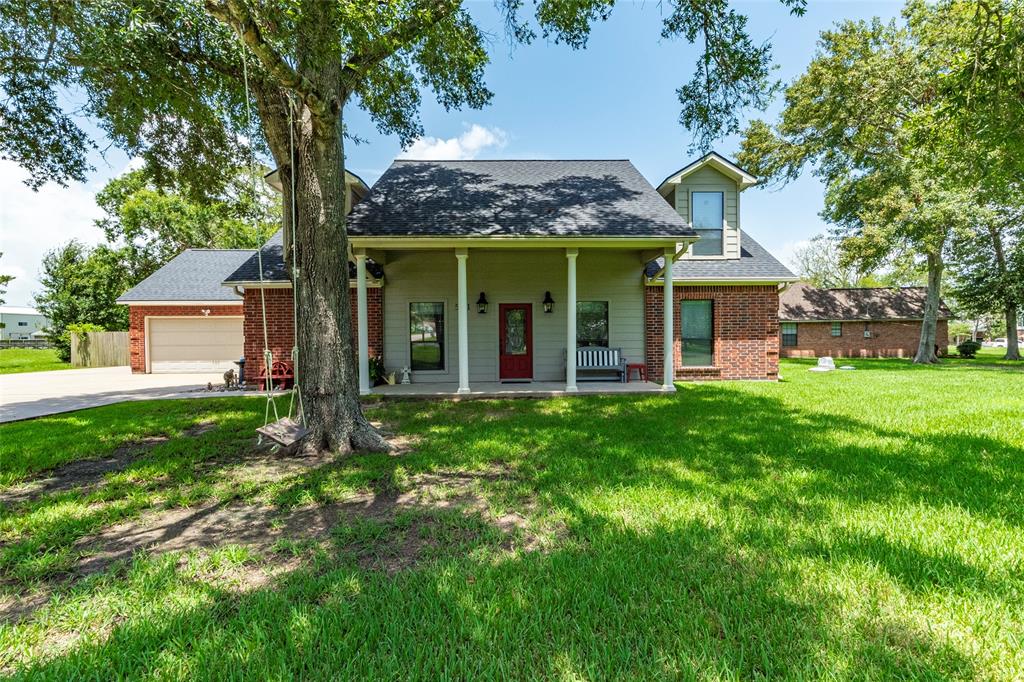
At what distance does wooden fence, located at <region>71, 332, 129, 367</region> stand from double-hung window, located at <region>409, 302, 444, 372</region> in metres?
15.0

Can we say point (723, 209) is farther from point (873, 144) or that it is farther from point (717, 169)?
point (873, 144)

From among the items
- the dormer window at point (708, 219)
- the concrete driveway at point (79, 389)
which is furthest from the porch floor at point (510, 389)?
the concrete driveway at point (79, 389)

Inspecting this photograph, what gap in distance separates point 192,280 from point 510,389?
45.8 feet

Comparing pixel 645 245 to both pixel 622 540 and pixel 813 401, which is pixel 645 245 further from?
pixel 622 540

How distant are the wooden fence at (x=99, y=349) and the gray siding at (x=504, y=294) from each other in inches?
585

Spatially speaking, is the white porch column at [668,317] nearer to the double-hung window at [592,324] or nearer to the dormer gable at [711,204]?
the double-hung window at [592,324]

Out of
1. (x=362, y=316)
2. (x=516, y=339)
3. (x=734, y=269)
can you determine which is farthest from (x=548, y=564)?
(x=734, y=269)

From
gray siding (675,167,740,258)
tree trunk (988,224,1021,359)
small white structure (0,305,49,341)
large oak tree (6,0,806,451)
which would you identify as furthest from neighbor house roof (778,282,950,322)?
small white structure (0,305,49,341)

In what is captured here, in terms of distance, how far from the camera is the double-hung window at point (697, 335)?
37.0ft

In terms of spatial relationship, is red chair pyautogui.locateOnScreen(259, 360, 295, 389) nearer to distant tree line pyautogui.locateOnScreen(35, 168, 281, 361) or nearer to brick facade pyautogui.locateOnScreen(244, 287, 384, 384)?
brick facade pyautogui.locateOnScreen(244, 287, 384, 384)

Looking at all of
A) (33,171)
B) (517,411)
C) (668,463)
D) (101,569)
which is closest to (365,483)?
(101,569)

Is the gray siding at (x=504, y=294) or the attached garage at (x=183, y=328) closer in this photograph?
the gray siding at (x=504, y=294)

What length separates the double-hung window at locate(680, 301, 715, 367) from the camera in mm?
11289

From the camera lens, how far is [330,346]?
5.23 metres
